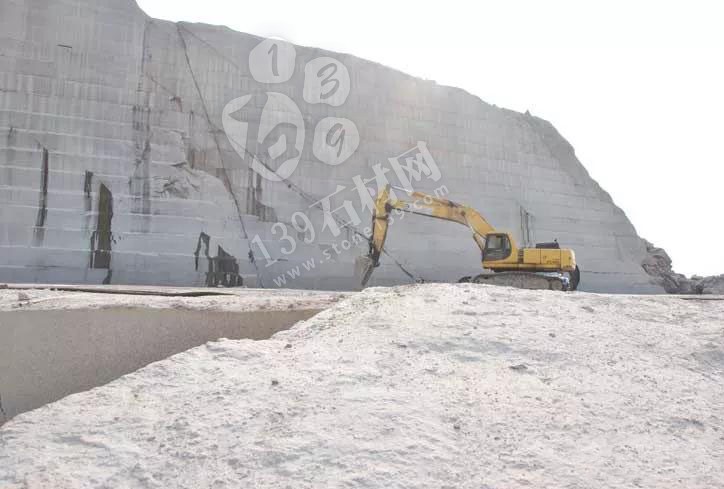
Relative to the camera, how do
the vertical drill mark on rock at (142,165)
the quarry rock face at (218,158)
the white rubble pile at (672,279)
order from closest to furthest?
the quarry rock face at (218,158)
the vertical drill mark on rock at (142,165)
the white rubble pile at (672,279)

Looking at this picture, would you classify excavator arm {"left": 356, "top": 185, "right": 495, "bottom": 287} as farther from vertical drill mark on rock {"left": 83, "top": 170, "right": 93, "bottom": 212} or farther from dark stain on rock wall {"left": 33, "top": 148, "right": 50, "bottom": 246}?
dark stain on rock wall {"left": 33, "top": 148, "right": 50, "bottom": 246}

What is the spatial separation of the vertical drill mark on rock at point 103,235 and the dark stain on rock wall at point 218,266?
63.6 inches

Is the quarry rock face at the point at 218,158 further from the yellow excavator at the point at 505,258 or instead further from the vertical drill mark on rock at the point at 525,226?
the yellow excavator at the point at 505,258

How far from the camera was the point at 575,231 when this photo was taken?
1691 centimetres

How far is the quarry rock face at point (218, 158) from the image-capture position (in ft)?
36.2

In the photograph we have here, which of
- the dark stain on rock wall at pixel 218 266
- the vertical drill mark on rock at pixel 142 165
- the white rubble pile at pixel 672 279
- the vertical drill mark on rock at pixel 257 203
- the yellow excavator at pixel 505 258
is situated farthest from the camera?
the white rubble pile at pixel 672 279

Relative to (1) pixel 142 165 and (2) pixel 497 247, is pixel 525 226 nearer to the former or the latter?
(2) pixel 497 247

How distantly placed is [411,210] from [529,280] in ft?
9.86

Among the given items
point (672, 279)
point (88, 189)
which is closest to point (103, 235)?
point (88, 189)

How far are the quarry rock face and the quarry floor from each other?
28.3 ft

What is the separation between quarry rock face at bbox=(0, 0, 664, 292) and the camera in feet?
36.2

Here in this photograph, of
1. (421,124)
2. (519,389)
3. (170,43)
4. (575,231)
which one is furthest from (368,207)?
(519,389)

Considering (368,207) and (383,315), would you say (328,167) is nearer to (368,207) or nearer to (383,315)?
(368,207)

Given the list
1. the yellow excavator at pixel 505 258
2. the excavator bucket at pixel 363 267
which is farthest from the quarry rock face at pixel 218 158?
the yellow excavator at pixel 505 258
